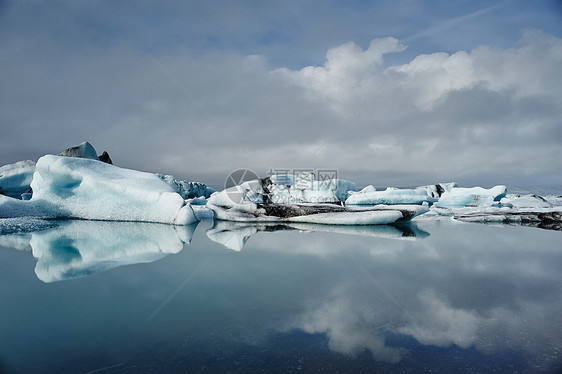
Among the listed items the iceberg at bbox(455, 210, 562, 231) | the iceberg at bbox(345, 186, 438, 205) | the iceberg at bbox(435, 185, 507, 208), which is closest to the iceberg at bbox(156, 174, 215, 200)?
the iceberg at bbox(345, 186, 438, 205)

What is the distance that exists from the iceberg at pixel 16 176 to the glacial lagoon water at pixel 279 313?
1241cm

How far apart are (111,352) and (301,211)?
485cm

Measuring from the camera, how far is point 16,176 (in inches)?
466

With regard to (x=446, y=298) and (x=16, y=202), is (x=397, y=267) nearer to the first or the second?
(x=446, y=298)

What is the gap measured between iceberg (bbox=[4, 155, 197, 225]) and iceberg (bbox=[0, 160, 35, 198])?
797cm

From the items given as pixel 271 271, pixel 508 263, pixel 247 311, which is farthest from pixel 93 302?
pixel 508 263

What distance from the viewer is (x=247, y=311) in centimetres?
130

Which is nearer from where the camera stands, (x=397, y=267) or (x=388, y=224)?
(x=397, y=267)

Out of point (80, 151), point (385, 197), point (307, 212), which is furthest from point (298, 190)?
point (80, 151)

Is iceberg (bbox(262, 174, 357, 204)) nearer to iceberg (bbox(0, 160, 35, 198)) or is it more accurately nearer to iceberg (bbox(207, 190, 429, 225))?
iceberg (bbox(207, 190, 429, 225))

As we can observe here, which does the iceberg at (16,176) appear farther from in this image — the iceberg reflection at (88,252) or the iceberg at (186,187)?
the iceberg reflection at (88,252)

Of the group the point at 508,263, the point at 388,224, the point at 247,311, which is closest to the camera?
the point at 247,311

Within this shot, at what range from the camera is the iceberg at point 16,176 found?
→ 11750 millimetres

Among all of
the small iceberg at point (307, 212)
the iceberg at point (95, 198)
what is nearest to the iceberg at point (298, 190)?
the small iceberg at point (307, 212)
